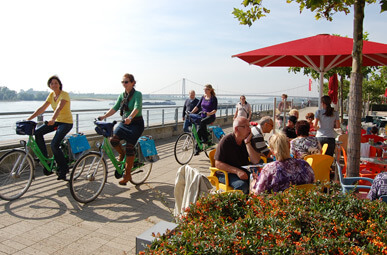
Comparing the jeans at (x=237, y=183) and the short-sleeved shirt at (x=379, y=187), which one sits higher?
the short-sleeved shirt at (x=379, y=187)

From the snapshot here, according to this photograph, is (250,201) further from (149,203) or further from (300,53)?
(300,53)

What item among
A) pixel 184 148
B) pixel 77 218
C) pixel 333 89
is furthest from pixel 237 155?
pixel 333 89

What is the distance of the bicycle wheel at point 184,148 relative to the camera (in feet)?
24.1

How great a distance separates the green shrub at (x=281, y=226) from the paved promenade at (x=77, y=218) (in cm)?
52

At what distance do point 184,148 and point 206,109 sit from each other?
1167 mm

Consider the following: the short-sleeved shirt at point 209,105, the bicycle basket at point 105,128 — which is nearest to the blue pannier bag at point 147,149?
the bicycle basket at point 105,128

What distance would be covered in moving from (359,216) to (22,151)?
4281 mm

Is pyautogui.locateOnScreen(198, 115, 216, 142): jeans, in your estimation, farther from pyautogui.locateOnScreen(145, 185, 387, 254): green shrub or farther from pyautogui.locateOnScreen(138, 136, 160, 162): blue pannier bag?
pyautogui.locateOnScreen(145, 185, 387, 254): green shrub

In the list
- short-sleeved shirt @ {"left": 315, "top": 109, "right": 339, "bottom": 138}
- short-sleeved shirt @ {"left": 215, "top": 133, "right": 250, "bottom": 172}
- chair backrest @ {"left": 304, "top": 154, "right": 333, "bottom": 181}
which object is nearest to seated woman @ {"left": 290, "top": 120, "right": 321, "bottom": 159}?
chair backrest @ {"left": 304, "top": 154, "right": 333, "bottom": 181}

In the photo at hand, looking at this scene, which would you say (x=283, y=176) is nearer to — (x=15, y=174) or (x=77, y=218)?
(x=77, y=218)

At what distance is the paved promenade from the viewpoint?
3.38 metres

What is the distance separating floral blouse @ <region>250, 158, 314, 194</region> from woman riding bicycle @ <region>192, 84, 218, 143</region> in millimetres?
4516

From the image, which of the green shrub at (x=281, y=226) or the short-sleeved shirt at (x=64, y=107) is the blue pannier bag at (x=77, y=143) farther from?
the green shrub at (x=281, y=226)

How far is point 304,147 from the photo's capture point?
183 inches
